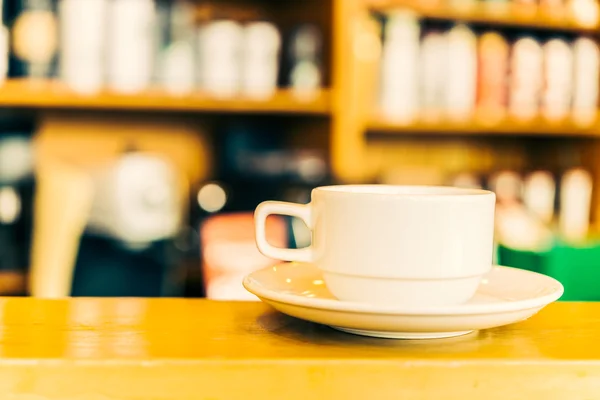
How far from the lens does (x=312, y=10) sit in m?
2.03

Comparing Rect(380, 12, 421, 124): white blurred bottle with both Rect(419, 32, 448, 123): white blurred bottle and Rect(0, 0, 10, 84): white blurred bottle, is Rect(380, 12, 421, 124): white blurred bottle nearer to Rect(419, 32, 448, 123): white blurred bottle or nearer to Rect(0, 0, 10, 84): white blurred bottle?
Rect(419, 32, 448, 123): white blurred bottle

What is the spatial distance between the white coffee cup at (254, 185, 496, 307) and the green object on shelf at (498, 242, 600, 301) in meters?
0.63

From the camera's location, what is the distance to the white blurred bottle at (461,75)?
213cm

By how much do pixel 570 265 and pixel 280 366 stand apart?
77 cm

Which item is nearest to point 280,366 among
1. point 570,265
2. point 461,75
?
point 570,265

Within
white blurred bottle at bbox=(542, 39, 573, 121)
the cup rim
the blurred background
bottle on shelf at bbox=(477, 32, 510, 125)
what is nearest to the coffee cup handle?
the cup rim

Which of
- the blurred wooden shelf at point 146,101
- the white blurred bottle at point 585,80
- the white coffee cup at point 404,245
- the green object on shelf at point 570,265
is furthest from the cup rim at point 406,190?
the white blurred bottle at point 585,80

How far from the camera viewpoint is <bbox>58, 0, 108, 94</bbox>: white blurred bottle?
1.72 metres

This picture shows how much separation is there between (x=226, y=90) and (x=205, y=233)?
1.51ft

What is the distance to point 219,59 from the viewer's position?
1.85 meters

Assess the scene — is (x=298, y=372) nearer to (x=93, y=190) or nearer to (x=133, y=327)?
(x=133, y=327)

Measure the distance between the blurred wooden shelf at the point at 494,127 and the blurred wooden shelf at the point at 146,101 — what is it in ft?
0.76

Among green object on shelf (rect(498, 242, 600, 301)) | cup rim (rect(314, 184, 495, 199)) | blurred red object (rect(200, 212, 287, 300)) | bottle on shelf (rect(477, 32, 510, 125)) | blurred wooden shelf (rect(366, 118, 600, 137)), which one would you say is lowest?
blurred red object (rect(200, 212, 287, 300))

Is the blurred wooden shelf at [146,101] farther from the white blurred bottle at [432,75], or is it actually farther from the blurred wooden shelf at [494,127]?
the white blurred bottle at [432,75]
